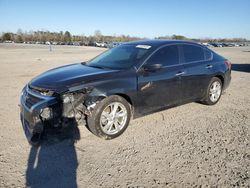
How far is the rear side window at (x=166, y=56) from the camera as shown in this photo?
194 inches

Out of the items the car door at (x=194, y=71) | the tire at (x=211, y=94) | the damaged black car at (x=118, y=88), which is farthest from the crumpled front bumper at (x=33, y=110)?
the tire at (x=211, y=94)

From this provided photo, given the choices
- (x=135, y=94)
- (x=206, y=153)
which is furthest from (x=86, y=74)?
(x=206, y=153)

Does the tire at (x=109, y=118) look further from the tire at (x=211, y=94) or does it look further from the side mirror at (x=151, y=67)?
the tire at (x=211, y=94)

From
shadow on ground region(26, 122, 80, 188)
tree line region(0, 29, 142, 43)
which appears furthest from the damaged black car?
tree line region(0, 29, 142, 43)

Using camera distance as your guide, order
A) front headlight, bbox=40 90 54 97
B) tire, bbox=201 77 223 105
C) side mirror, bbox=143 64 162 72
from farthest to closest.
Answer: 1. tire, bbox=201 77 223 105
2. side mirror, bbox=143 64 162 72
3. front headlight, bbox=40 90 54 97

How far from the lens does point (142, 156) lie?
3.70 metres

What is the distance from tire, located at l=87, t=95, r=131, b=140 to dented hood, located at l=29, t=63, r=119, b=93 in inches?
18.3

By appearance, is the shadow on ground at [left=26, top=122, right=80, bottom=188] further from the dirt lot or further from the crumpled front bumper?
the crumpled front bumper

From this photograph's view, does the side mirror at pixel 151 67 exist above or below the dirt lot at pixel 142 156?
above

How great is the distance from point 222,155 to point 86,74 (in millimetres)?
2602

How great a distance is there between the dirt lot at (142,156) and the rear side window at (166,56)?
123 centimetres

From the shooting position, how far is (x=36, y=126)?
12.7 feet

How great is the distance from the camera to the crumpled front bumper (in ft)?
12.5

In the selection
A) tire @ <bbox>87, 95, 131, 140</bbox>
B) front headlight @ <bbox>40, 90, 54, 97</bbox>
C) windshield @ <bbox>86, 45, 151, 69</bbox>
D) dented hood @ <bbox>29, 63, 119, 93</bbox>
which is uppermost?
windshield @ <bbox>86, 45, 151, 69</bbox>
